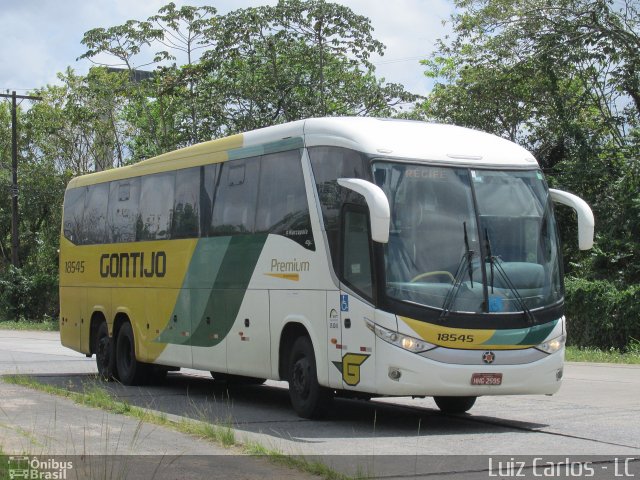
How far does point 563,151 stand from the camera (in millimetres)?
34594

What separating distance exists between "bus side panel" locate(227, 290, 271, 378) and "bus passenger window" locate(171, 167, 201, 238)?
6.21 ft

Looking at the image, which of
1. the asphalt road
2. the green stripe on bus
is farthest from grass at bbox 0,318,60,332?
the green stripe on bus

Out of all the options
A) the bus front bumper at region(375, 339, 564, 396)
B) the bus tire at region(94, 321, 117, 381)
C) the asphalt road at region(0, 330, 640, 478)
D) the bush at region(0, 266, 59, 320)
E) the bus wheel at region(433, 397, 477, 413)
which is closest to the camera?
the asphalt road at region(0, 330, 640, 478)

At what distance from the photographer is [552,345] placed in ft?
38.7

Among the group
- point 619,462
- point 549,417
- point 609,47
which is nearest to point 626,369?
point 549,417

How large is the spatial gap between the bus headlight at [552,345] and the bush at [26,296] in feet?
133

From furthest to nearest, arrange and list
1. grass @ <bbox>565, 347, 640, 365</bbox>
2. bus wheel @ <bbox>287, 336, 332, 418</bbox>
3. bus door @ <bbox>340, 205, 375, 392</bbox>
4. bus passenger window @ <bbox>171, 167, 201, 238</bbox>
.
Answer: grass @ <bbox>565, 347, 640, 365</bbox> → bus passenger window @ <bbox>171, 167, 201, 238</bbox> → bus wheel @ <bbox>287, 336, 332, 418</bbox> → bus door @ <bbox>340, 205, 375, 392</bbox>

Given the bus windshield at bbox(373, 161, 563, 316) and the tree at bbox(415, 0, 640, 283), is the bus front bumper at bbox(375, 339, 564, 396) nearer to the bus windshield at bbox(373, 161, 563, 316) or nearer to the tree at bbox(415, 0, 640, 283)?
the bus windshield at bbox(373, 161, 563, 316)

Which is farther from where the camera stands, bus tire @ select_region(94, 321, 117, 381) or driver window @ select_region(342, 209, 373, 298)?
bus tire @ select_region(94, 321, 117, 381)

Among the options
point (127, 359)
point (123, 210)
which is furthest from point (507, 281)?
point (123, 210)

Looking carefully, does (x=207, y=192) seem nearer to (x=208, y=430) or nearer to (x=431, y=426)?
(x=431, y=426)

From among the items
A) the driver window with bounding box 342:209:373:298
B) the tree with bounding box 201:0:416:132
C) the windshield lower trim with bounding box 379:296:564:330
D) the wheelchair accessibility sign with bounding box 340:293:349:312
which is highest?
the tree with bounding box 201:0:416:132

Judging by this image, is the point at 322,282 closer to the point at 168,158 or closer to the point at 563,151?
the point at 168,158

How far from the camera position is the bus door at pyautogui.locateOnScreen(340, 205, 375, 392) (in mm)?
11461
